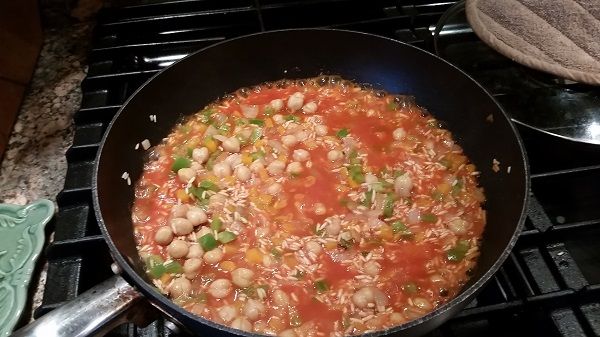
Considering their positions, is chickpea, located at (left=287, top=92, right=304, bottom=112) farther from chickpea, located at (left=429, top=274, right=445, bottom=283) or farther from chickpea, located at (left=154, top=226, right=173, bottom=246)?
chickpea, located at (left=429, top=274, right=445, bottom=283)

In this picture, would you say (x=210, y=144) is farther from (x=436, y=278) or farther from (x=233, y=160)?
(x=436, y=278)

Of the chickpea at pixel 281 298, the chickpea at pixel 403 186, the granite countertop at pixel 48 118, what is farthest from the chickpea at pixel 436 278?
the granite countertop at pixel 48 118

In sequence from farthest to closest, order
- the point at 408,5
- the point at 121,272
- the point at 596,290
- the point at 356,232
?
the point at 408,5 → the point at 356,232 → the point at 596,290 → the point at 121,272

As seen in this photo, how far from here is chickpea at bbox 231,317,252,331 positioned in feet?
5.48

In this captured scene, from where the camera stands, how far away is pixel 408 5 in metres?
2.87

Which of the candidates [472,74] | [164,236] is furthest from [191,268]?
[472,74]

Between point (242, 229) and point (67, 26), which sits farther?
point (67, 26)

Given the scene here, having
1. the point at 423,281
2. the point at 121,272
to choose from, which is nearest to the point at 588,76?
the point at 423,281

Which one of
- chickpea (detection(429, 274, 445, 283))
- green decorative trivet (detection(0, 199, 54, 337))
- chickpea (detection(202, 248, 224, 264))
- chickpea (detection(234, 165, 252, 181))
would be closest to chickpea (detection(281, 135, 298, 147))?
chickpea (detection(234, 165, 252, 181))

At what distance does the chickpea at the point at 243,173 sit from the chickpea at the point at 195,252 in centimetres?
34

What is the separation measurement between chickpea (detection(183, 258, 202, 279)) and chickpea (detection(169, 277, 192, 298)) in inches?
1.3

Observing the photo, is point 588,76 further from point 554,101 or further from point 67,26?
point 67,26

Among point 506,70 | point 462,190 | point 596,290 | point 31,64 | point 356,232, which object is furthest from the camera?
point 31,64

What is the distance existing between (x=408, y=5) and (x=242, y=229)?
1.59 metres
